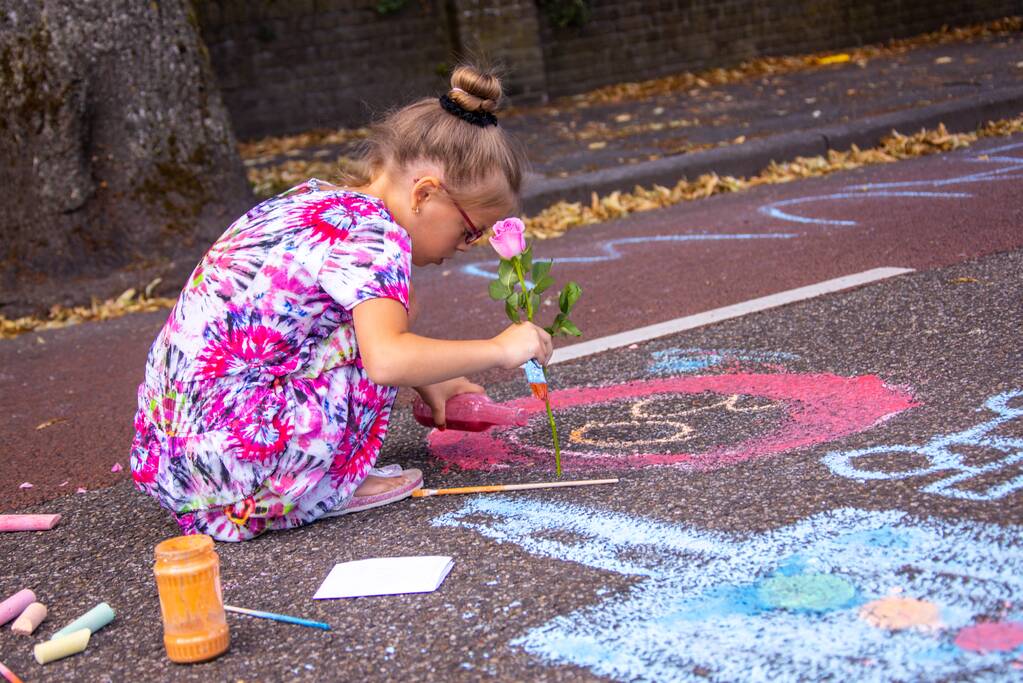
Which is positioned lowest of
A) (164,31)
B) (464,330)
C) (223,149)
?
(464,330)

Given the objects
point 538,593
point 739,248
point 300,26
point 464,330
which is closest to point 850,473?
point 538,593

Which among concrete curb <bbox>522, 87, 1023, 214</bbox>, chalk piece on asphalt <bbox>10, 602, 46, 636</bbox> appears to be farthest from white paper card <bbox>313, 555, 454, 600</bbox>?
concrete curb <bbox>522, 87, 1023, 214</bbox>

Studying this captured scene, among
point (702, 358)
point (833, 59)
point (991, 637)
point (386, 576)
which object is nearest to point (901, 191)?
point (702, 358)

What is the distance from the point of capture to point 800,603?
191 centimetres

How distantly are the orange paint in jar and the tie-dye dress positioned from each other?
50 cm

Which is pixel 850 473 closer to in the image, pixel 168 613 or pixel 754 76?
pixel 168 613

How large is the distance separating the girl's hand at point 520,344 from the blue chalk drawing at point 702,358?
3.63 feet

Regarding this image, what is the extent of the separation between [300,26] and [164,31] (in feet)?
18.0

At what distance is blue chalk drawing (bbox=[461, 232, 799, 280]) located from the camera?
216 inches

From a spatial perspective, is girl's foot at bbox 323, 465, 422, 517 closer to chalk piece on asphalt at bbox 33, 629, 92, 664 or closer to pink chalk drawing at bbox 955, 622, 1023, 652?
chalk piece on asphalt at bbox 33, 629, 92, 664

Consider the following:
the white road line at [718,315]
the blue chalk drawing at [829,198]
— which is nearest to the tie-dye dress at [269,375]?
the white road line at [718,315]

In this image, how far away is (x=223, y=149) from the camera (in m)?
6.34

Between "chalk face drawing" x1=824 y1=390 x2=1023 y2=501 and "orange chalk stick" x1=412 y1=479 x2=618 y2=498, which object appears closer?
"chalk face drawing" x1=824 y1=390 x2=1023 y2=501

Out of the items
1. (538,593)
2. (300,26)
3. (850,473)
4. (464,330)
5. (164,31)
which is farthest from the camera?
(300,26)
